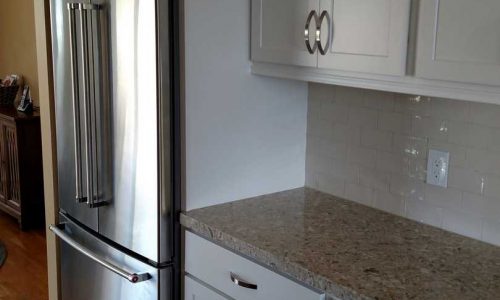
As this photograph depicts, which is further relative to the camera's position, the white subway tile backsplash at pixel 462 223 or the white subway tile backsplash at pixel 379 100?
the white subway tile backsplash at pixel 379 100

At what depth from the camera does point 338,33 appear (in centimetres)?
175

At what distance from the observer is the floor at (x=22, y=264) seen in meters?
3.49

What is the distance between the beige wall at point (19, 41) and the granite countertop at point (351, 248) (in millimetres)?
3533

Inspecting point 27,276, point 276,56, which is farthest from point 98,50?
point 27,276

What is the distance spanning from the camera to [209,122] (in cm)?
206

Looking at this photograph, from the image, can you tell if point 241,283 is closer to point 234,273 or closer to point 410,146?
point 234,273

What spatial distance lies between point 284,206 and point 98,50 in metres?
0.90

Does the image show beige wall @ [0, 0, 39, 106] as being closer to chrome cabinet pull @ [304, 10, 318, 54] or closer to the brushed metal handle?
the brushed metal handle

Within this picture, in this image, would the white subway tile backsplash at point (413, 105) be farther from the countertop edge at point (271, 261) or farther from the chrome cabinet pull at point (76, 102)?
the chrome cabinet pull at point (76, 102)

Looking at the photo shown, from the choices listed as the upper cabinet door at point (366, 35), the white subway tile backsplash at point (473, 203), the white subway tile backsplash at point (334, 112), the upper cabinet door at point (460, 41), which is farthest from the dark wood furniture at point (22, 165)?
the upper cabinet door at point (460, 41)

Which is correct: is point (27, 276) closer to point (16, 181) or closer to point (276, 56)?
point (16, 181)

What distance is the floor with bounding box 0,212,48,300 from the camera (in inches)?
137

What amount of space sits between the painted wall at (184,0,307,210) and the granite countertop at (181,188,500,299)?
0.31 feet

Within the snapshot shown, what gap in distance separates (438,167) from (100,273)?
1375 mm
